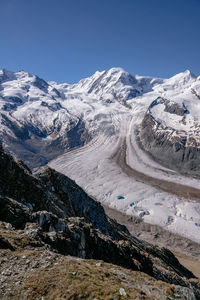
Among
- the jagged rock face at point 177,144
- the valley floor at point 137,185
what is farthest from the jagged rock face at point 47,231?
the jagged rock face at point 177,144

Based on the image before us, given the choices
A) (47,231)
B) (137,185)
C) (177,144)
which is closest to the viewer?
(47,231)

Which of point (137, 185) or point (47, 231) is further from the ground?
point (47, 231)

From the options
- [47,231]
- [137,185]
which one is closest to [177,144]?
[137,185]

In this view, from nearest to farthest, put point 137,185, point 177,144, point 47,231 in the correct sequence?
1. point 47,231
2. point 137,185
3. point 177,144

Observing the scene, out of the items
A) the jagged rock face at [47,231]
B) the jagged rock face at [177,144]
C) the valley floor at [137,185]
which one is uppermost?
the jagged rock face at [177,144]

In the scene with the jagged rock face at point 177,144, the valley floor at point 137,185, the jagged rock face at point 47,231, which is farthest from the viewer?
the jagged rock face at point 177,144

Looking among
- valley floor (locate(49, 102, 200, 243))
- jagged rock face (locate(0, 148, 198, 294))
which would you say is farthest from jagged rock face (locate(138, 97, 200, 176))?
jagged rock face (locate(0, 148, 198, 294))

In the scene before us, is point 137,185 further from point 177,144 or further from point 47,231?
point 47,231

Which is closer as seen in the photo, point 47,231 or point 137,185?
point 47,231

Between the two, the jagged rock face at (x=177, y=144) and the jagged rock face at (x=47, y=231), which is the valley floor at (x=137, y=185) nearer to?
the jagged rock face at (x=177, y=144)

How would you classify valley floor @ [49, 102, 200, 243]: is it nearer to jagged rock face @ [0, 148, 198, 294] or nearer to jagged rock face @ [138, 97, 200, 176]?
jagged rock face @ [138, 97, 200, 176]

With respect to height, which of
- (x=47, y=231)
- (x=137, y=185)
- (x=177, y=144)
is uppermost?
(x=177, y=144)

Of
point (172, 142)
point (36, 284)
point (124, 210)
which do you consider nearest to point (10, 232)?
point (36, 284)
